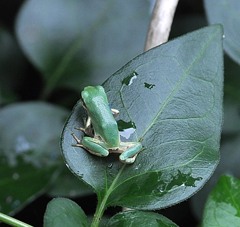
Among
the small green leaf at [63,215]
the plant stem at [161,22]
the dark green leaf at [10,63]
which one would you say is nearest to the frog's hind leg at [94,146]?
the small green leaf at [63,215]

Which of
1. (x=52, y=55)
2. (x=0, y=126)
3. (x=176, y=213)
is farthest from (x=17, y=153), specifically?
(x=176, y=213)

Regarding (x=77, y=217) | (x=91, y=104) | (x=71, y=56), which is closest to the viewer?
(x=77, y=217)

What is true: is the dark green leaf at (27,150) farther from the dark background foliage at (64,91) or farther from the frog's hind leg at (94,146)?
the frog's hind leg at (94,146)

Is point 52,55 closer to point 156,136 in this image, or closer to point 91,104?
point 91,104

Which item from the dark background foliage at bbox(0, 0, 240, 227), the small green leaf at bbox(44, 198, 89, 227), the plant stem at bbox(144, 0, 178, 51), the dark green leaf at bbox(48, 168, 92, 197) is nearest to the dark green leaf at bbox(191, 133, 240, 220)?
the dark background foliage at bbox(0, 0, 240, 227)

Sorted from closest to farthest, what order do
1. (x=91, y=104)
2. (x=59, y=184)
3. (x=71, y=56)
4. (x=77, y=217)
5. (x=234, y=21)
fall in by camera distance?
(x=77, y=217) → (x=91, y=104) → (x=234, y=21) → (x=59, y=184) → (x=71, y=56)

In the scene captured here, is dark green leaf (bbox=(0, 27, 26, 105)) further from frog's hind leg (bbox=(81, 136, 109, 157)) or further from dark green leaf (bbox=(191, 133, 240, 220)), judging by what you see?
frog's hind leg (bbox=(81, 136, 109, 157))

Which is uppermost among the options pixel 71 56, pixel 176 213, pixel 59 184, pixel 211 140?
pixel 211 140
